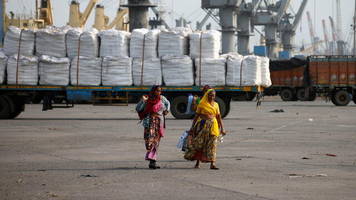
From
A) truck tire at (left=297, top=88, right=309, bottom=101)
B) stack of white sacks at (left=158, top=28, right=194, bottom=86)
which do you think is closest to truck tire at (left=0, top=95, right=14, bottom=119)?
stack of white sacks at (left=158, top=28, right=194, bottom=86)

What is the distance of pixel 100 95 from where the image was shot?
108 feet

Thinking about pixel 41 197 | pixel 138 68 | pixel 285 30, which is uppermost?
pixel 285 30

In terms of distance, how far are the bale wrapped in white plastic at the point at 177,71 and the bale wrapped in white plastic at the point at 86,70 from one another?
2469 mm

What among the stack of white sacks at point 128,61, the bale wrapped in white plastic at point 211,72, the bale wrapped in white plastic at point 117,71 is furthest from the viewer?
the bale wrapped in white plastic at point 117,71

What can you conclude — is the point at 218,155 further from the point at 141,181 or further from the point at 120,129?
the point at 120,129

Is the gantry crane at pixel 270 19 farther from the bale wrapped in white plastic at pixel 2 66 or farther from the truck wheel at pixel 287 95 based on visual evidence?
the bale wrapped in white plastic at pixel 2 66

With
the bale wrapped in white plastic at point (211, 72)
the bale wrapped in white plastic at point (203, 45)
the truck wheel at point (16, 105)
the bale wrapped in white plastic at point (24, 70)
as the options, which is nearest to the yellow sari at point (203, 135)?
the bale wrapped in white plastic at point (211, 72)

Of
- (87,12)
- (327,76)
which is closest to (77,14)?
(87,12)

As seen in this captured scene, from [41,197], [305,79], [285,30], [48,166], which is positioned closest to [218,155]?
[48,166]

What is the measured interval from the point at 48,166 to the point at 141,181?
9.25ft

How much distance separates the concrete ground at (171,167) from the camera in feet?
38.0

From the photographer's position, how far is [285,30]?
189 meters

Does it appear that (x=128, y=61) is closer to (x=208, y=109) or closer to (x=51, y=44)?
(x=51, y=44)

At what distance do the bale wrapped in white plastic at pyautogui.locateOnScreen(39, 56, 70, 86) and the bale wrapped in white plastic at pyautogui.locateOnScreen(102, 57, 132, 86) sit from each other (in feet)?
4.55
